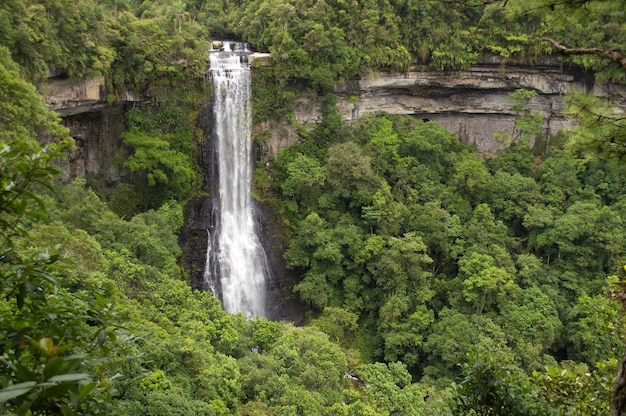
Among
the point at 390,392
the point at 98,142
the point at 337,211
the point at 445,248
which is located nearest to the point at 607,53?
the point at 390,392

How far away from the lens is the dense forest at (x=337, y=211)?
960 cm

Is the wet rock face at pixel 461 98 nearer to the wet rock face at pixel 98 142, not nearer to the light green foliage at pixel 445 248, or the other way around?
the light green foliage at pixel 445 248

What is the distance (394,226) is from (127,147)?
30.3 ft

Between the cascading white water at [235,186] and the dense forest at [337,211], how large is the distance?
48 centimetres

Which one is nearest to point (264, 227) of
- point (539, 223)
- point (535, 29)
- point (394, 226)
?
point (394, 226)

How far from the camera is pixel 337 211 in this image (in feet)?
53.7

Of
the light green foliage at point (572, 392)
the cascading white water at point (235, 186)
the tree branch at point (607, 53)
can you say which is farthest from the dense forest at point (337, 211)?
the tree branch at point (607, 53)

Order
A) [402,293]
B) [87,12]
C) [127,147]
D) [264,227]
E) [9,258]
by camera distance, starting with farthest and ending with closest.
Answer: [264,227], [127,147], [402,293], [87,12], [9,258]

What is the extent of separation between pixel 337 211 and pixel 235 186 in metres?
3.77

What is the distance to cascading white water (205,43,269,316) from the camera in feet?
51.7

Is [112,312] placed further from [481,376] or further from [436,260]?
[436,260]

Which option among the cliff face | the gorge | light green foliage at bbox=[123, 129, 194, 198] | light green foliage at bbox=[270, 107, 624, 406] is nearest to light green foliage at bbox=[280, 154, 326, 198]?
light green foliage at bbox=[270, 107, 624, 406]

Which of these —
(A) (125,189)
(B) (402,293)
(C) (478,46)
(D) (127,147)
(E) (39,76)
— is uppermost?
(C) (478,46)

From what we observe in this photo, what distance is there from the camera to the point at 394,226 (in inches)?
619
